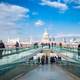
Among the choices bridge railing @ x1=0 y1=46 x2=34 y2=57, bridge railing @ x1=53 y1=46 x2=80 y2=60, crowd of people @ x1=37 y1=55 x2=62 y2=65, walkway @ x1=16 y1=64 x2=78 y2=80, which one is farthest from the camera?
crowd of people @ x1=37 y1=55 x2=62 y2=65

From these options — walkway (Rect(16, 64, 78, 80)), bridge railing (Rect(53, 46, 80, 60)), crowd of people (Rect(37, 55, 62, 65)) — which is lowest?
walkway (Rect(16, 64, 78, 80))

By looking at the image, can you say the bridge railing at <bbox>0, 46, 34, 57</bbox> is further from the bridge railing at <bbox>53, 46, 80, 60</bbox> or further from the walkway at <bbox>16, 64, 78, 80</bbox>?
the bridge railing at <bbox>53, 46, 80, 60</bbox>

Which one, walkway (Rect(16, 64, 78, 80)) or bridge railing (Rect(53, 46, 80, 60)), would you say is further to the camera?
bridge railing (Rect(53, 46, 80, 60))

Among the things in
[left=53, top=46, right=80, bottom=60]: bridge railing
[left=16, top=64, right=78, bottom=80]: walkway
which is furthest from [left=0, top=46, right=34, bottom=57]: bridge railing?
[left=53, top=46, right=80, bottom=60]: bridge railing

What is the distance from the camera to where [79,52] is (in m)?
10.3

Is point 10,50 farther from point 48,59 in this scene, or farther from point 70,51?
point 48,59

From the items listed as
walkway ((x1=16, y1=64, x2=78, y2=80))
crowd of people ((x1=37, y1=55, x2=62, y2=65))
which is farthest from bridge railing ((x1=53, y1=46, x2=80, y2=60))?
walkway ((x1=16, y1=64, x2=78, y2=80))

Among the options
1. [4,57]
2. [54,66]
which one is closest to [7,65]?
[4,57]

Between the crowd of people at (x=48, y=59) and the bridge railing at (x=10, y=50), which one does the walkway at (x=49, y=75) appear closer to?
the crowd of people at (x=48, y=59)

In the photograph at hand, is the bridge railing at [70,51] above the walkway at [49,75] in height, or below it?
above

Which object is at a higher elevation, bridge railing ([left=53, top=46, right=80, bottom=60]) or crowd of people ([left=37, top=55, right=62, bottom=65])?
bridge railing ([left=53, top=46, right=80, bottom=60])

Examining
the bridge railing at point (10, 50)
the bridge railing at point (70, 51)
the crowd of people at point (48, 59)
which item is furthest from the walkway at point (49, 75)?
the bridge railing at point (10, 50)

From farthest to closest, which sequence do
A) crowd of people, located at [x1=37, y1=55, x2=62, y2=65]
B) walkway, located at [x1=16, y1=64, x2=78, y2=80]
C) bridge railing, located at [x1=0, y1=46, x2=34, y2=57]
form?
crowd of people, located at [x1=37, y1=55, x2=62, y2=65], bridge railing, located at [x1=0, y1=46, x2=34, y2=57], walkway, located at [x1=16, y1=64, x2=78, y2=80]

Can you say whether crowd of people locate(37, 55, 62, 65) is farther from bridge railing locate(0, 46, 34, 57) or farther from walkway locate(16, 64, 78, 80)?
bridge railing locate(0, 46, 34, 57)
